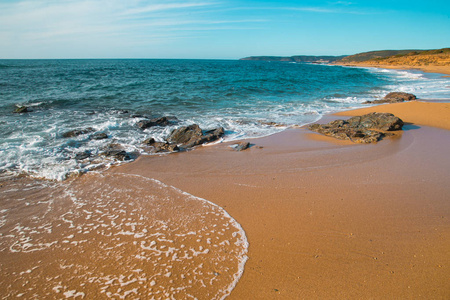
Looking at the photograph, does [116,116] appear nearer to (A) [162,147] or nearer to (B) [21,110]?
(B) [21,110]

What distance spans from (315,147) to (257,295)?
603 centimetres

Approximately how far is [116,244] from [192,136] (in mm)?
5765

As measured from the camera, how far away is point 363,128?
10.1 metres

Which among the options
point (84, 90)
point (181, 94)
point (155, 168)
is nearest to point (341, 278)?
point (155, 168)

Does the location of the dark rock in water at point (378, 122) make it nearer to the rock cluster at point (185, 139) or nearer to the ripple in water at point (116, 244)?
the rock cluster at point (185, 139)

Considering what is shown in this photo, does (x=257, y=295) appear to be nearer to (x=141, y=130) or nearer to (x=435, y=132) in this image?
(x=141, y=130)

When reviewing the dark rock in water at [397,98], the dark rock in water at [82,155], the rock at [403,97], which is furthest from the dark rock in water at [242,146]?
the rock at [403,97]

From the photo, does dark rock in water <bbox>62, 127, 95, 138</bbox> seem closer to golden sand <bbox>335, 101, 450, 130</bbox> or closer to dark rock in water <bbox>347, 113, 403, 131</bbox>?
dark rock in water <bbox>347, 113, 403, 131</bbox>

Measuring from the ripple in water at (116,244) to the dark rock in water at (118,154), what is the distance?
6.00 ft

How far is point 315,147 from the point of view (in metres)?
8.09

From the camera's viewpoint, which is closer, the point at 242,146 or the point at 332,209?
the point at 332,209

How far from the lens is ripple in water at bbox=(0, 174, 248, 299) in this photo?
10.2 feet

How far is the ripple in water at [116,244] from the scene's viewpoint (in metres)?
3.10

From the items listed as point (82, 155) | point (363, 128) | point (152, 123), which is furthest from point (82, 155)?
point (363, 128)
